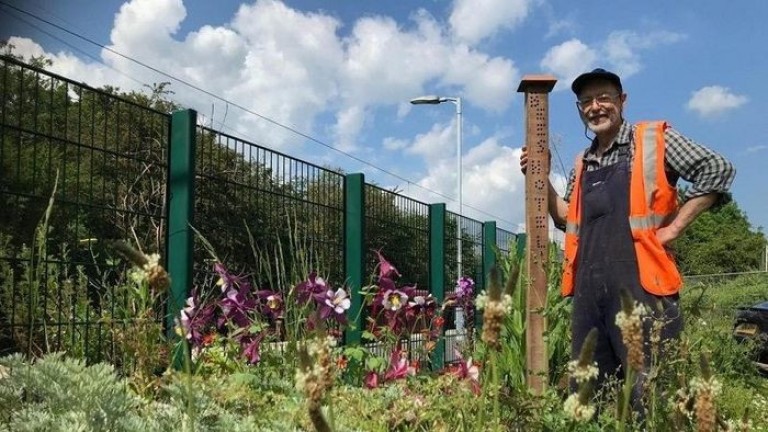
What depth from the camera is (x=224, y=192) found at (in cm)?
508

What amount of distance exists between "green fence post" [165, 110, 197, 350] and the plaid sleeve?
2.77 m

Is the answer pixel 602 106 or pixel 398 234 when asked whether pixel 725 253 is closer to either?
pixel 398 234

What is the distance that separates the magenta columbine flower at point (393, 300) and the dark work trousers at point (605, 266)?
1.18m

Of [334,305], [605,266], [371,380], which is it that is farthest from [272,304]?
[605,266]

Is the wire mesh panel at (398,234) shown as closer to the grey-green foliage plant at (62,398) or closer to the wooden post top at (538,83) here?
the wooden post top at (538,83)

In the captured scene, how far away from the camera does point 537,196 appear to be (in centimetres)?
390

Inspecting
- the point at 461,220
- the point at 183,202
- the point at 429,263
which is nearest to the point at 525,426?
the point at 183,202

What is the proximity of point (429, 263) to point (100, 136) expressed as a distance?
15.9 feet

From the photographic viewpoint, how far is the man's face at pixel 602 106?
353 cm

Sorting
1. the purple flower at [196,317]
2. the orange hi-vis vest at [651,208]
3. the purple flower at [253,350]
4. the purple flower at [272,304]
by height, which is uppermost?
the orange hi-vis vest at [651,208]

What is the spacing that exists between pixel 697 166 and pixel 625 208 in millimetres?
369

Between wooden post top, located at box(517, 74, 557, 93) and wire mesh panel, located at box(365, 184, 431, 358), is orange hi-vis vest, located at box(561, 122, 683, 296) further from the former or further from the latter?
wire mesh panel, located at box(365, 184, 431, 358)

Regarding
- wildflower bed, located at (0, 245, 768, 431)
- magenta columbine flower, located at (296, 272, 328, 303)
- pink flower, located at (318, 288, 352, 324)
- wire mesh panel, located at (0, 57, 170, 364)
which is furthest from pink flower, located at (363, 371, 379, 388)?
wire mesh panel, located at (0, 57, 170, 364)

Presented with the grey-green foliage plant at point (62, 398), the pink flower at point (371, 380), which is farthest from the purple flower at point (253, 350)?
the grey-green foliage plant at point (62, 398)
